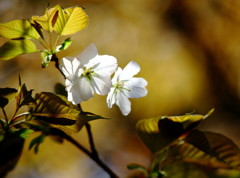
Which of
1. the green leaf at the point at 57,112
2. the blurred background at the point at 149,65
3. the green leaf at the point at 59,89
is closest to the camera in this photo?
the green leaf at the point at 57,112

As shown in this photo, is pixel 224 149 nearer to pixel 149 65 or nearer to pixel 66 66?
pixel 66 66

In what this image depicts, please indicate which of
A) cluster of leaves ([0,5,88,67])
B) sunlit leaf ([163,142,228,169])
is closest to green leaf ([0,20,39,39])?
cluster of leaves ([0,5,88,67])

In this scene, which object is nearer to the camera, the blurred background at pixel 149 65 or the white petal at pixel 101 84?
the white petal at pixel 101 84

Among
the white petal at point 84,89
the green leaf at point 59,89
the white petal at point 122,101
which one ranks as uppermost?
the white petal at point 84,89

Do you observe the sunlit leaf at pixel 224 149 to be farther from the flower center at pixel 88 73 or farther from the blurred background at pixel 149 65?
the blurred background at pixel 149 65

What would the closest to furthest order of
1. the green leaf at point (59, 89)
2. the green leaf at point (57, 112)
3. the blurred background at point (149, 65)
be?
1. the green leaf at point (57, 112)
2. the green leaf at point (59, 89)
3. the blurred background at point (149, 65)

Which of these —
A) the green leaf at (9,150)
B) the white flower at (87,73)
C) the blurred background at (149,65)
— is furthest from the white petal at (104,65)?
the blurred background at (149,65)

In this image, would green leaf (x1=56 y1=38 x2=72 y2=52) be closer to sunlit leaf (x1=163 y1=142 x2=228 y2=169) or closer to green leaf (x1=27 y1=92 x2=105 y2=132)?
green leaf (x1=27 y1=92 x2=105 y2=132)
